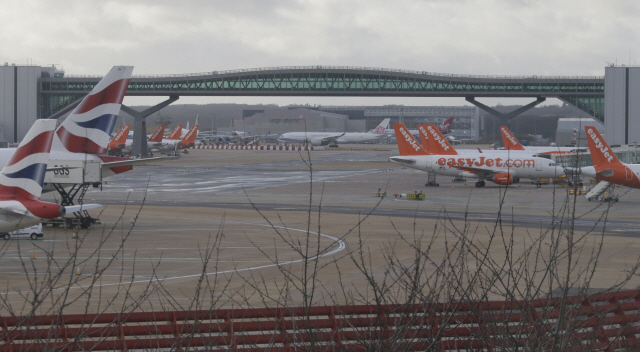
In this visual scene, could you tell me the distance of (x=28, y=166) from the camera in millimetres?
22547

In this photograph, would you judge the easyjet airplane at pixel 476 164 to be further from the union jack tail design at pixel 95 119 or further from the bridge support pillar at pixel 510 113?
the bridge support pillar at pixel 510 113

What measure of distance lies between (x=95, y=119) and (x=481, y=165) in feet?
131

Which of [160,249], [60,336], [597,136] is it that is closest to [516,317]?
[60,336]

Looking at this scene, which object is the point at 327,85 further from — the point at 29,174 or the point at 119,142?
the point at 29,174

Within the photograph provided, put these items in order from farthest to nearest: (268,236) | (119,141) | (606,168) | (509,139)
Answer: (119,141), (509,139), (606,168), (268,236)

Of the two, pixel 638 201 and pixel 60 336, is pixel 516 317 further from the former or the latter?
pixel 638 201

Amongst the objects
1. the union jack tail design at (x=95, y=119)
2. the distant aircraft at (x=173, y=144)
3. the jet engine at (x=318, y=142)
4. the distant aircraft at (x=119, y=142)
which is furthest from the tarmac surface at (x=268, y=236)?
the jet engine at (x=318, y=142)

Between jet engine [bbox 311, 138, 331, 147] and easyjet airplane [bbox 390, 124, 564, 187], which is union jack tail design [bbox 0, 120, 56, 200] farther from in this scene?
jet engine [bbox 311, 138, 331, 147]

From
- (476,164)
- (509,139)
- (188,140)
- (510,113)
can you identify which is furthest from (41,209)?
(510,113)

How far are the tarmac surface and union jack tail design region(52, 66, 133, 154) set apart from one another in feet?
12.0

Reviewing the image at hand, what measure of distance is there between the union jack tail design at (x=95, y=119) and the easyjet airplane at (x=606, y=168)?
30.1 meters

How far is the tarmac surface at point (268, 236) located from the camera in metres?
14.4

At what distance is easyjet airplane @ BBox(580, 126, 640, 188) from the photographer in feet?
156

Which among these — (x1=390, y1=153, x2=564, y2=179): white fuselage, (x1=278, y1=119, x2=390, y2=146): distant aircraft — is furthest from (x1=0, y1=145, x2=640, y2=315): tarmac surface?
(x1=278, y1=119, x2=390, y2=146): distant aircraft
